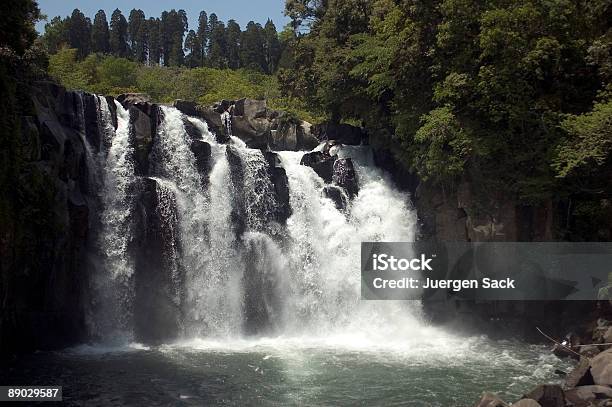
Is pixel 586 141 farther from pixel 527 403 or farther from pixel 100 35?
pixel 100 35

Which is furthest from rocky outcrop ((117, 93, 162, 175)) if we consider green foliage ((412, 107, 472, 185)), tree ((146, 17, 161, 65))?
tree ((146, 17, 161, 65))

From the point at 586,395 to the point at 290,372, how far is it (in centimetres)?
868

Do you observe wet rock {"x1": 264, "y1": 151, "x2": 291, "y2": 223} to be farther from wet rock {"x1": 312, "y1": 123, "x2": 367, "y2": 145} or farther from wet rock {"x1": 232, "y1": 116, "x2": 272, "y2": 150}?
wet rock {"x1": 312, "y1": 123, "x2": 367, "y2": 145}

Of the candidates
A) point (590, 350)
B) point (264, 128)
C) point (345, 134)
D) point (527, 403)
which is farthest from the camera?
point (264, 128)

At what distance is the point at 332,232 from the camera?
2806 centimetres

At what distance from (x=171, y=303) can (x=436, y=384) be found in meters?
11.6

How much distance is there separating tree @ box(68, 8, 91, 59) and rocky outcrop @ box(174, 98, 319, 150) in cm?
4781

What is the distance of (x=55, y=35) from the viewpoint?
216ft

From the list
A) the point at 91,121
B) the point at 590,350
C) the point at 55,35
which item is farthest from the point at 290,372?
the point at 55,35

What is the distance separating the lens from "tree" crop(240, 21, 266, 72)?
266ft

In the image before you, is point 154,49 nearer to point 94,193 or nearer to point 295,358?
point 94,193

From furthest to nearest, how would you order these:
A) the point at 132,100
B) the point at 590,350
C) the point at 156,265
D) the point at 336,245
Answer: the point at 132,100
the point at 336,245
the point at 156,265
the point at 590,350

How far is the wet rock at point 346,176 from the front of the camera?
98.1ft

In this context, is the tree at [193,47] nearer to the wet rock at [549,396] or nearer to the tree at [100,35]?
the tree at [100,35]
